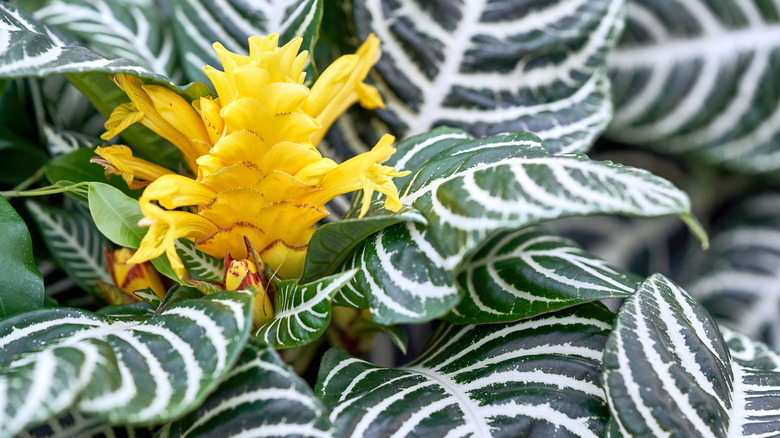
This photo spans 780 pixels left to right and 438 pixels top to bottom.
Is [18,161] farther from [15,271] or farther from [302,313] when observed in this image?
[302,313]

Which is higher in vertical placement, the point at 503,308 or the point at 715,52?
the point at 715,52

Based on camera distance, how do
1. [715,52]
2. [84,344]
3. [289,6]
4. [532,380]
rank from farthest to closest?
[715,52], [289,6], [532,380], [84,344]

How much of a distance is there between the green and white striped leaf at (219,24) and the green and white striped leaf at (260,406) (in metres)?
0.40

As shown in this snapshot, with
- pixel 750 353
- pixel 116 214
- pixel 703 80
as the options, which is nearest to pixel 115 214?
pixel 116 214

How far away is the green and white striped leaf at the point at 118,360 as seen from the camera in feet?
1.14

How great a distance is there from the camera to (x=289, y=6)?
0.71m

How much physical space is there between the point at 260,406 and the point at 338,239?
163 mm

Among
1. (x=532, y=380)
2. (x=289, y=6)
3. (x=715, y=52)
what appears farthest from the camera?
(x=715, y=52)

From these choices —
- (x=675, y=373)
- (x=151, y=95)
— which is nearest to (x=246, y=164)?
(x=151, y=95)

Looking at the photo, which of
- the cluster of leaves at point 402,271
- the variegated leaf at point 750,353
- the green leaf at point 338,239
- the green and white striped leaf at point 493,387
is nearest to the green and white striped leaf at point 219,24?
the cluster of leaves at point 402,271

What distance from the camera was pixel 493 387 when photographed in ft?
1.72

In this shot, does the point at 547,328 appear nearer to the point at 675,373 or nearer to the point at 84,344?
the point at 675,373

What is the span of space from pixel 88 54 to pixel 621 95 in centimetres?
86

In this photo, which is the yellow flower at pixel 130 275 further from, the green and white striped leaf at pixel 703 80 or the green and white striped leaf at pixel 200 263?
the green and white striped leaf at pixel 703 80
